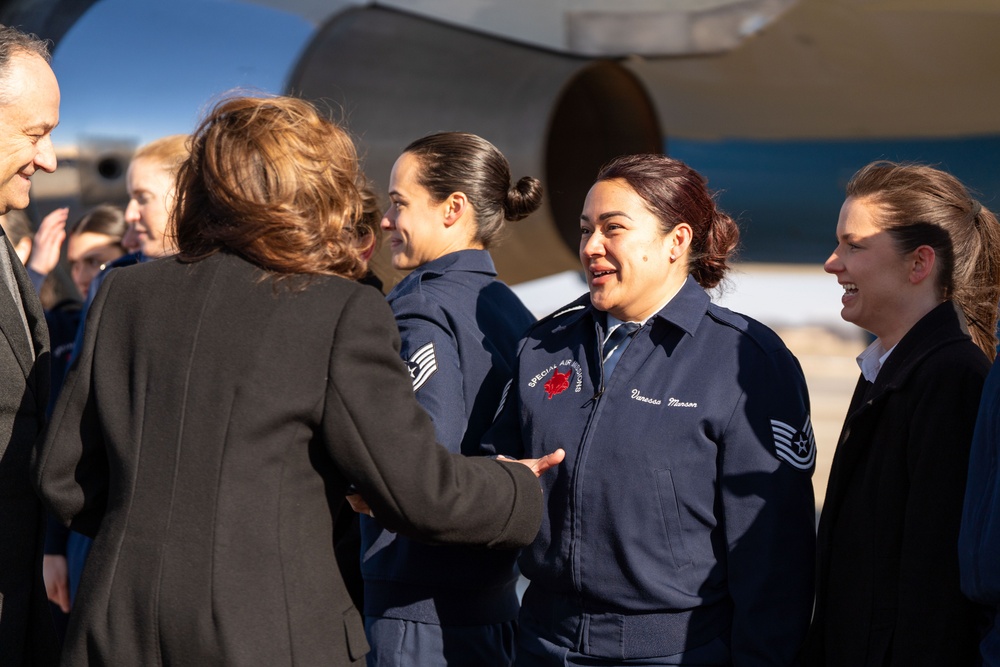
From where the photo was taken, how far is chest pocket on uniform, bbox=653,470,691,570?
2.13 meters

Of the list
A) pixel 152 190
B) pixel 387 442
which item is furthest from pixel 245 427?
pixel 152 190

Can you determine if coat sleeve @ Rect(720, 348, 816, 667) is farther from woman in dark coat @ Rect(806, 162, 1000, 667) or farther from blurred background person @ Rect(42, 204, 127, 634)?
blurred background person @ Rect(42, 204, 127, 634)

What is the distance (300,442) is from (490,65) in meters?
3.61

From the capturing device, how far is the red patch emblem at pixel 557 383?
2.34m

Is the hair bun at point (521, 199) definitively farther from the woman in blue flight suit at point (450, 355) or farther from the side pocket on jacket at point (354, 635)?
the side pocket on jacket at point (354, 635)

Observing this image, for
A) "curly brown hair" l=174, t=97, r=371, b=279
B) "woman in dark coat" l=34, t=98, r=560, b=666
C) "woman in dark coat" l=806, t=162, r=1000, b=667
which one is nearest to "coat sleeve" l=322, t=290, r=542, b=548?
"woman in dark coat" l=34, t=98, r=560, b=666

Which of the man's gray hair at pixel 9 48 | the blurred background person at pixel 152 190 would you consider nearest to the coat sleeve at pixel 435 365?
the man's gray hair at pixel 9 48

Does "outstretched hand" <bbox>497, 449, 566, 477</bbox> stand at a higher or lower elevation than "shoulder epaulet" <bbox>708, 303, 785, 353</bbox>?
lower

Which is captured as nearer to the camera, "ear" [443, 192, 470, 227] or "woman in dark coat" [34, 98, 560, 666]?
"woman in dark coat" [34, 98, 560, 666]

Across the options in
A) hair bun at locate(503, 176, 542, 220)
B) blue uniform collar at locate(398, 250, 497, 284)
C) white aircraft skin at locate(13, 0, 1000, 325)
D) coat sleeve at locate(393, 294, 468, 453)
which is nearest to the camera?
coat sleeve at locate(393, 294, 468, 453)

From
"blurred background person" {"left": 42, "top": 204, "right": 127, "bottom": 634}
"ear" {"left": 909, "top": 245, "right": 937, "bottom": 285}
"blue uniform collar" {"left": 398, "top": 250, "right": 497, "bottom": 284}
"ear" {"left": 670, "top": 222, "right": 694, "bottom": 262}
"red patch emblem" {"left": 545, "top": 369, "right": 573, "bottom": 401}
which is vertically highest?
"ear" {"left": 909, "top": 245, "right": 937, "bottom": 285}

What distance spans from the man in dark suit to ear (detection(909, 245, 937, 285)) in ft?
5.97

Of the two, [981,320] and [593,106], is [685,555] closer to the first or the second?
[981,320]

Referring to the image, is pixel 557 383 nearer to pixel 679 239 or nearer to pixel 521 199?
pixel 679 239
